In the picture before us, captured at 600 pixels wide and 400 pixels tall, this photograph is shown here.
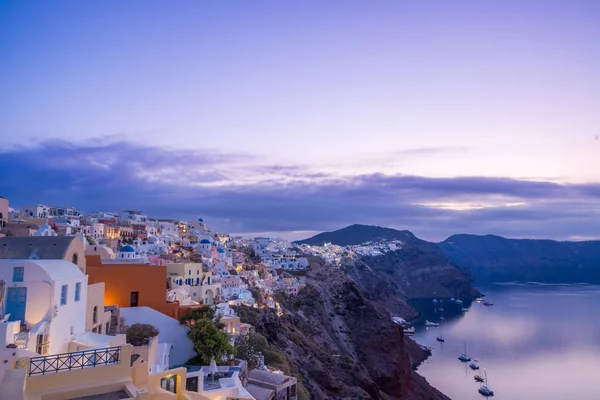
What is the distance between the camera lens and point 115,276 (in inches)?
797

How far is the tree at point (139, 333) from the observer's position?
57.4 ft

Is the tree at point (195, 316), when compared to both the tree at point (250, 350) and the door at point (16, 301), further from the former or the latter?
the door at point (16, 301)

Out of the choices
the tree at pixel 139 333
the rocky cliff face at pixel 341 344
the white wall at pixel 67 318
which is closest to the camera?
the white wall at pixel 67 318

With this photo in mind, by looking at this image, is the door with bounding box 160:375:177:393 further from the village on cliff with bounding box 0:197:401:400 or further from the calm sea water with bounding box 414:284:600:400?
the calm sea water with bounding box 414:284:600:400

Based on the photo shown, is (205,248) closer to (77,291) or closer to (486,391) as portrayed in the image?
(486,391)

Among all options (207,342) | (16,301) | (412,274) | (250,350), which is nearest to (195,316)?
(207,342)

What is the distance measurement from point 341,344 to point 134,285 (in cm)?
3269

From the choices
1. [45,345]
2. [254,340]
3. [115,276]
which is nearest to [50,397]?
[45,345]

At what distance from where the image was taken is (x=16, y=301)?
531 inches

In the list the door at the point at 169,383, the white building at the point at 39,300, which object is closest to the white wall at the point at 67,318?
the white building at the point at 39,300

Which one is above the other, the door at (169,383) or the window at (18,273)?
the window at (18,273)

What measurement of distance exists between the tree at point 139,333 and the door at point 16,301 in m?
4.54

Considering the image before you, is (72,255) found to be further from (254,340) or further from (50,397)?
(254,340)

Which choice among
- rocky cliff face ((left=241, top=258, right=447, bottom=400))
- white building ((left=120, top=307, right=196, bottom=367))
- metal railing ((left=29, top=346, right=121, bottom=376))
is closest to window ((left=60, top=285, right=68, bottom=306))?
metal railing ((left=29, top=346, right=121, bottom=376))
